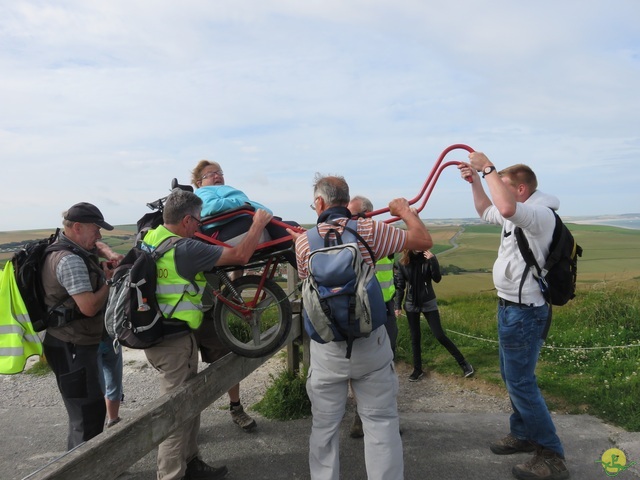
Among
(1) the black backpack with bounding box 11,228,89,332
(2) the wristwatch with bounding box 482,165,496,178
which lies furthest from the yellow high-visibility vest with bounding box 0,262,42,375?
(2) the wristwatch with bounding box 482,165,496,178

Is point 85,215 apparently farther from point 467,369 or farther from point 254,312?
point 467,369

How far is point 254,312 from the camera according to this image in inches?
141

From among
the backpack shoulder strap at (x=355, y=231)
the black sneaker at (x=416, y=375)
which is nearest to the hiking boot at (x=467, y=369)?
the black sneaker at (x=416, y=375)

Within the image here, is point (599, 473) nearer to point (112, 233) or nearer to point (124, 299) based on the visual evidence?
point (124, 299)

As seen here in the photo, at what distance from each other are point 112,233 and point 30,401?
133 inches

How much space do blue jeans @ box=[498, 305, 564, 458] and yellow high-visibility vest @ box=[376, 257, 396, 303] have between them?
949 mm

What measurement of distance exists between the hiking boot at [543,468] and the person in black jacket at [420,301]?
7.58ft

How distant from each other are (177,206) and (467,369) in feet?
14.2

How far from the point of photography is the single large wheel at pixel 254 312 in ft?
11.3

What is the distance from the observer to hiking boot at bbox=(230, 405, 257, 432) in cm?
445

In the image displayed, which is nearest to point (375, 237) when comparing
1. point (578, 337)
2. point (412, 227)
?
point (412, 227)

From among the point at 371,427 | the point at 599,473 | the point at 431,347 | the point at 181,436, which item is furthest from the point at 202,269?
the point at 431,347

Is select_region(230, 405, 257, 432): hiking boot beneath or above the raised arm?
beneath

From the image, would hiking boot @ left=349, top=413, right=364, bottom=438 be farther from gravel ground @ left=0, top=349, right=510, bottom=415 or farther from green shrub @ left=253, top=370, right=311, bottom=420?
gravel ground @ left=0, top=349, right=510, bottom=415
